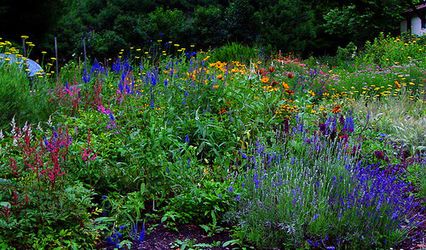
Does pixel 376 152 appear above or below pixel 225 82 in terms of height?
below

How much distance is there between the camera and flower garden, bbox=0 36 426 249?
3.49 m

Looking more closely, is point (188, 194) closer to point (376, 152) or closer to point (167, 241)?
point (167, 241)

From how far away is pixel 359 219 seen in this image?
3.58 m

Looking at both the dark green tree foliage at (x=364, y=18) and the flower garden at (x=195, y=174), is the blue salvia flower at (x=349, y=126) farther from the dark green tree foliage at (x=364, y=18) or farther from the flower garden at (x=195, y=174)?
the dark green tree foliage at (x=364, y=18)

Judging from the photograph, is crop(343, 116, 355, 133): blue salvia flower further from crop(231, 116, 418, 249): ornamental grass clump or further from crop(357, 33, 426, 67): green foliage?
crop(357, 33, 426, 67): green foliage

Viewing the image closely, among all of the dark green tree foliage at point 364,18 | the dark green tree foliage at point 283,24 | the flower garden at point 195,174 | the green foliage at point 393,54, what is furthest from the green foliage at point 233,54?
the dark green tree foliage at point 364,18

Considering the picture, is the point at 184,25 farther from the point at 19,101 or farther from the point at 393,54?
the point at 19,101

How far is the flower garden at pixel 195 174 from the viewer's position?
137 inches

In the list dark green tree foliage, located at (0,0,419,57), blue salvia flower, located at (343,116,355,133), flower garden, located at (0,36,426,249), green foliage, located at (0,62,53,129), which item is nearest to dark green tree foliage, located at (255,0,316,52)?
dark green tree foliage, located at (0,0,419,57)

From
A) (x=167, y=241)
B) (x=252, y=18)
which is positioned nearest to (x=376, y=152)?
(x=167, y=241)

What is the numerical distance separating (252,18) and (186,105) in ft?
45.6

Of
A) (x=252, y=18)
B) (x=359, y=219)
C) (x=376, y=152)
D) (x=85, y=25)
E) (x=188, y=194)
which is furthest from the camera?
(x=85, y=25)

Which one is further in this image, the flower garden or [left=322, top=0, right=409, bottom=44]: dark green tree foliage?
[left=322, top=0, right=409, bottom=44]: dark green tree foliage

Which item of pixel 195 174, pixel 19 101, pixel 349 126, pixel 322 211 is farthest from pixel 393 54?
pixel 322 211
